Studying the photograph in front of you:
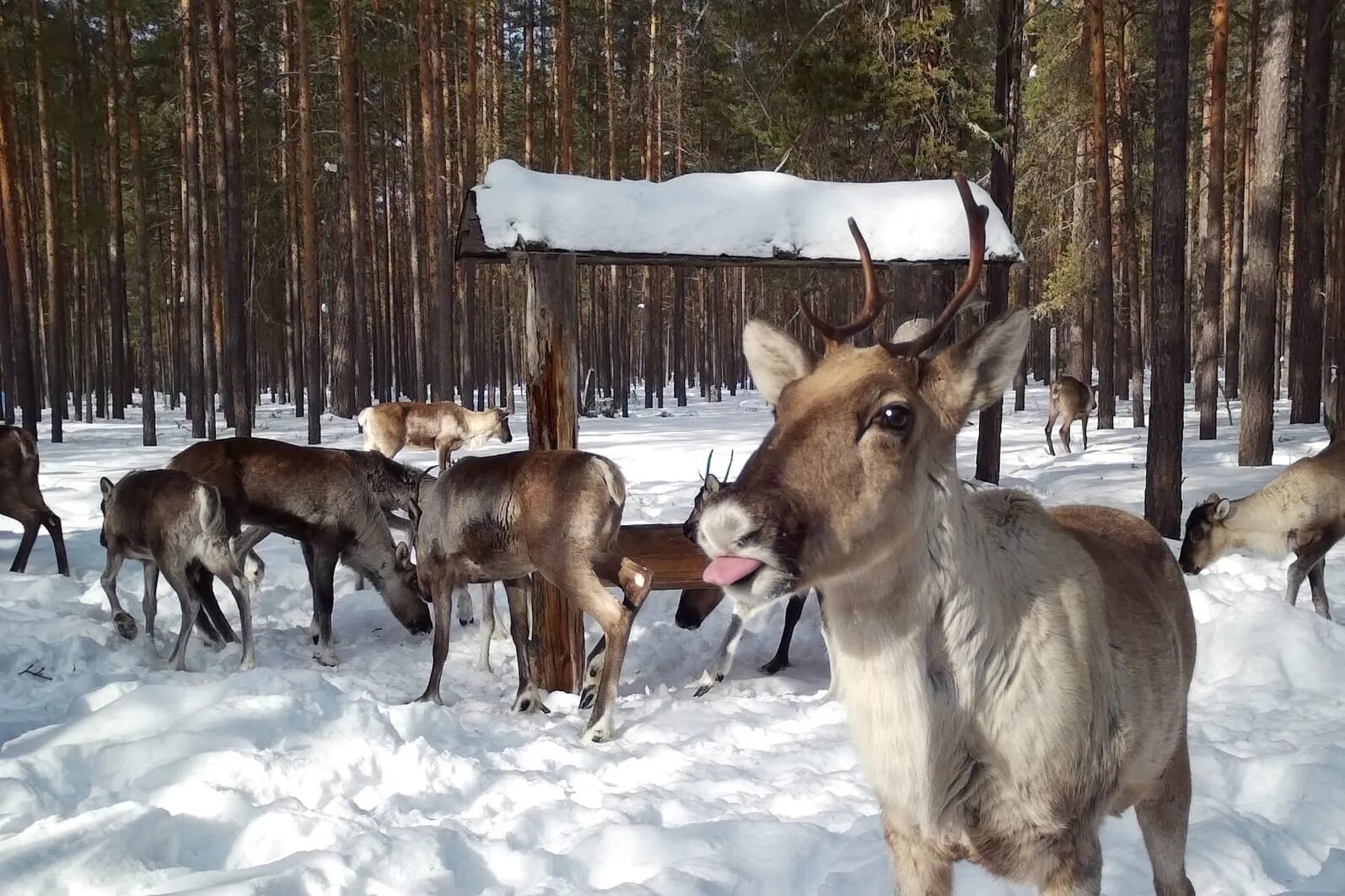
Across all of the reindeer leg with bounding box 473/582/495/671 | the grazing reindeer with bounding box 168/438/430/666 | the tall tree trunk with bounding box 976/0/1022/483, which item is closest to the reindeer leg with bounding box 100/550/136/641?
the grazing reindeer with bounding box 168/438/430/666

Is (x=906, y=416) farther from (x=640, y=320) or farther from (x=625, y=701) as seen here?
(x=640, y=320)

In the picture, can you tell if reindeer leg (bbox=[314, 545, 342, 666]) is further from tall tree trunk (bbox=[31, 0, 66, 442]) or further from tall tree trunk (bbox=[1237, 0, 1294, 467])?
tall tree trunk (bbox=[31, 0, 66, 442])

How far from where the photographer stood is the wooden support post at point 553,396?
6533mm

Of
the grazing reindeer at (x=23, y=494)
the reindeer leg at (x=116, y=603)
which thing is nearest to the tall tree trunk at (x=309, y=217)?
the grazing reindeer at (x=23, y=494)

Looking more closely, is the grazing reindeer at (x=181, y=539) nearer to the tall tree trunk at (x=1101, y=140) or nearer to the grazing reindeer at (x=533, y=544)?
the grazing reindeer at (x=533, y=544)

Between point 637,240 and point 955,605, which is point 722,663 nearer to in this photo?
point 637,240

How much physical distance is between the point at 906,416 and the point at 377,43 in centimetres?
2384

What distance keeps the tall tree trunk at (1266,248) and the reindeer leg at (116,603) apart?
1343cm

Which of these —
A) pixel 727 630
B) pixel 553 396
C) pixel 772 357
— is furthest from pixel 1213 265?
pixel 772 357

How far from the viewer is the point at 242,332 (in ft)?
56.5

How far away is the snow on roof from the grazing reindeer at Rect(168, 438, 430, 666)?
3.00m

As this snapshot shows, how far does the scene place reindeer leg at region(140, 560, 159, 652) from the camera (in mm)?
7141

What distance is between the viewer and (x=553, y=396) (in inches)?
262

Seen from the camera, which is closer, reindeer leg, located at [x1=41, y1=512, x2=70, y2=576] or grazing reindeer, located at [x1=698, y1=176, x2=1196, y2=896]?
grazing reindeer, located at [x1=698, y1=176, x2=1196, y2=896]
